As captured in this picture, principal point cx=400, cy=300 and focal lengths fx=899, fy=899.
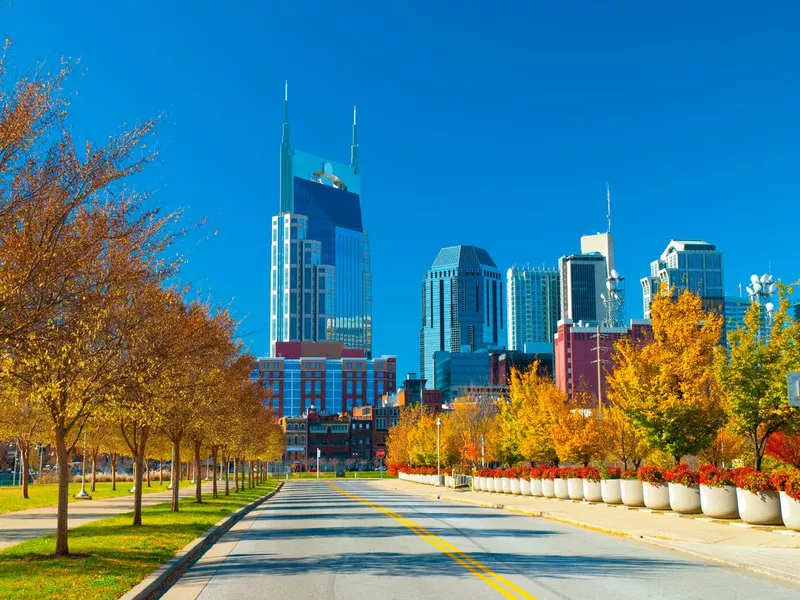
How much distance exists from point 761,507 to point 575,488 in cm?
1777

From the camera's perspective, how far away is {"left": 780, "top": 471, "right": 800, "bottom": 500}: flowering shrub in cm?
2044

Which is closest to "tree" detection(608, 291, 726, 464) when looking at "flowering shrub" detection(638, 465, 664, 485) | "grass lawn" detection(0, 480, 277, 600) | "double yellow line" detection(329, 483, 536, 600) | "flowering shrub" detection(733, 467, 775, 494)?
"flowering shrub" detection(638, 465, 664, 485)

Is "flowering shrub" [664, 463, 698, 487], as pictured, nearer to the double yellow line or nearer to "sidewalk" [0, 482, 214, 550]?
the double yellow line

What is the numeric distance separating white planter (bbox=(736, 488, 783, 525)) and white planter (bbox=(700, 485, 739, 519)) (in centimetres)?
→ 186

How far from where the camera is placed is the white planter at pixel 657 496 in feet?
98.8

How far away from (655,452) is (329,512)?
16608 mm

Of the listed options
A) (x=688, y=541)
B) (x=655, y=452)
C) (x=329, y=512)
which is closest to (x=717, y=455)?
(x=655, y=452)

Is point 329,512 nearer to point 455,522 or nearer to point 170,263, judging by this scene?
point 455,522

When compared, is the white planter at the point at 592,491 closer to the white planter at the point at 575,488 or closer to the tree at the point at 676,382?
the white planter at the point at 575,488

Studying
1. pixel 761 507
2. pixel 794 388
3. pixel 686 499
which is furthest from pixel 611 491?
pixel 794 388

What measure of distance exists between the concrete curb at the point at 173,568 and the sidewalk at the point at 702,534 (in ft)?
33.6

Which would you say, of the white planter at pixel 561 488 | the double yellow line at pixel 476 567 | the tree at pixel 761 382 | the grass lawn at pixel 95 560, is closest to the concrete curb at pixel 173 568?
the grass lawn at pixel 95 560

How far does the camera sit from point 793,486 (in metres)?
20.5

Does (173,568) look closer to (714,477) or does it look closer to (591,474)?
(714,477)
